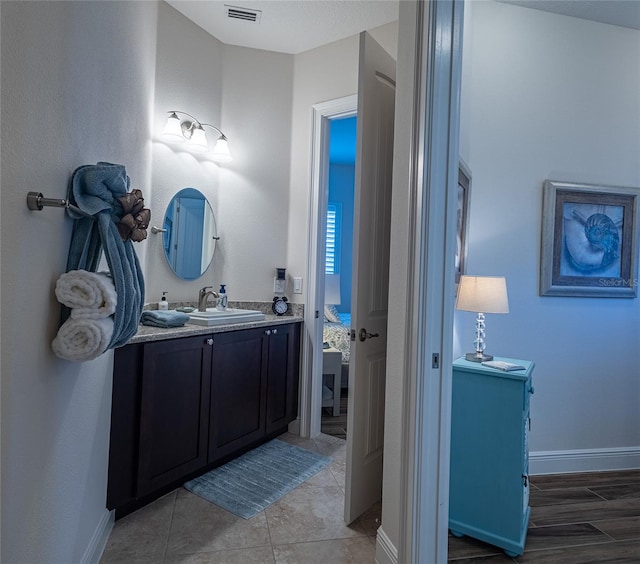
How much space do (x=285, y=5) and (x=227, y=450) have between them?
2.78m

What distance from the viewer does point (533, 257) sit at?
101 inches

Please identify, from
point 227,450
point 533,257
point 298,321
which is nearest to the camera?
point 227,450

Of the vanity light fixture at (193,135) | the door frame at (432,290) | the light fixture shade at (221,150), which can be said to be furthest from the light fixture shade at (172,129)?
the door frame at (432,290)

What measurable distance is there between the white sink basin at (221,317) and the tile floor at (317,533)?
924 millimetres

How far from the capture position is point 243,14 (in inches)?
103

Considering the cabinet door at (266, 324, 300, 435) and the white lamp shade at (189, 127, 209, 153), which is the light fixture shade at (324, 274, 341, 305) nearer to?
the cabinet door at (266, 324, 300, 435)

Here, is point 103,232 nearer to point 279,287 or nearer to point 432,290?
point 432,290

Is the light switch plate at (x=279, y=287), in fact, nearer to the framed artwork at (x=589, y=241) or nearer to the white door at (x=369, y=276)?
the white door at (x=369, y=276)

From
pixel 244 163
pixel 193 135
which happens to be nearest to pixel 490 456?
pixel 244 163

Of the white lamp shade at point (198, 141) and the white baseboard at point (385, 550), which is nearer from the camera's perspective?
the white baseboard at point (385, 550)

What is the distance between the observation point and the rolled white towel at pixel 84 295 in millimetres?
1112

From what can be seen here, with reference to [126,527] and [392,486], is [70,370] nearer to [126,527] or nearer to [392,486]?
[126,527]

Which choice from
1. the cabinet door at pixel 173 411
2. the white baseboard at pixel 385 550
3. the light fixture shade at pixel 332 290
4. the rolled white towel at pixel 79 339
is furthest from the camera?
the light fixture shade at pixel 332 290

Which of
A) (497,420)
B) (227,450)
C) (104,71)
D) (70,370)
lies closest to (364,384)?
(497,420)
